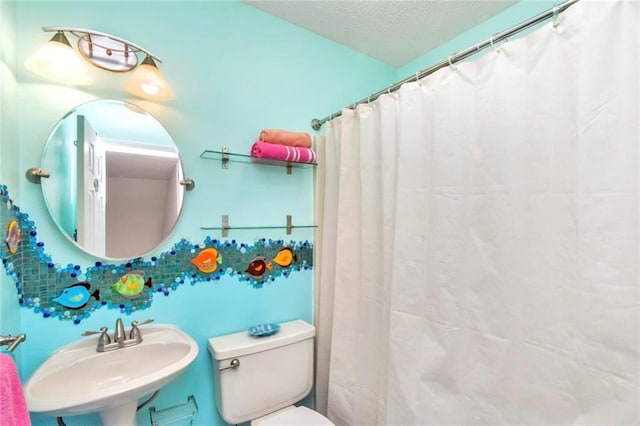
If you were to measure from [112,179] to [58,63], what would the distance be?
0.45 m

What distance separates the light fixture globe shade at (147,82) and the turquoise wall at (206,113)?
A: 4cm

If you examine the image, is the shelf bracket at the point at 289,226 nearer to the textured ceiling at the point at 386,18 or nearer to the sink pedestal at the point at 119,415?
the sink pedestal at the point at 119,415

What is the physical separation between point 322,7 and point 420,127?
910mm

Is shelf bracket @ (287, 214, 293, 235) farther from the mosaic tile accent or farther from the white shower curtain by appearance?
the white shower curtain

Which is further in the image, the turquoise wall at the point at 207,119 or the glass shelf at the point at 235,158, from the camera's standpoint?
the glass shelf at the point at 235,158

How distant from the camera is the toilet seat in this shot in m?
1.31

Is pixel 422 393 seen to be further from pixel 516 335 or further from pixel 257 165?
pixel 257 165

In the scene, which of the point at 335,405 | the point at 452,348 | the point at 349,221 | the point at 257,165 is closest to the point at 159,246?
the point at 257,165

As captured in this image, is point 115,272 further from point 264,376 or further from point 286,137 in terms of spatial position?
point 286,137

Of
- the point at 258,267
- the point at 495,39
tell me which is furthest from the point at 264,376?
the point at 495,39

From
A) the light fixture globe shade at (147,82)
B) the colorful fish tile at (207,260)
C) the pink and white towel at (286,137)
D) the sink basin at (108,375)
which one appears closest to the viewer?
the sink basin at (108,375)

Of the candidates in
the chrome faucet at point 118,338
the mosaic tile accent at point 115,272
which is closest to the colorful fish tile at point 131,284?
the mosaic tile accent at point 115,272

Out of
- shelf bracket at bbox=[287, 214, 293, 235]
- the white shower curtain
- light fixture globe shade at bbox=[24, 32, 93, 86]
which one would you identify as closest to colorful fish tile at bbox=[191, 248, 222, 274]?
shelf bracket at bbox=[287, 214, 293, 235]

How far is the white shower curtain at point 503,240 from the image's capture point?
74 cm
